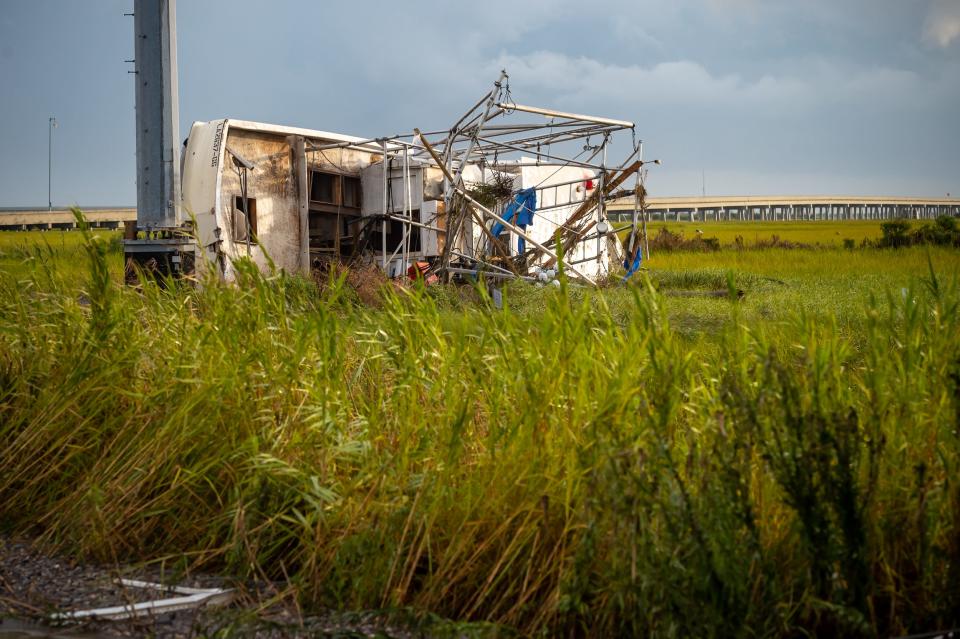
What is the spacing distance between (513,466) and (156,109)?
9.33 m

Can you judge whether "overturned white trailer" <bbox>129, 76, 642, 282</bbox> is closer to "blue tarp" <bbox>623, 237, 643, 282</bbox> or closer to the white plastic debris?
"blue tarp" <bbox>623, 237, 643, 282</bbox>

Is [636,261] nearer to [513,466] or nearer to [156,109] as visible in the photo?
[156,109]

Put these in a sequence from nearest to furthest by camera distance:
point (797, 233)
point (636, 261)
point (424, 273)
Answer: point (424, 273) < point (636, 261) < point (797, 233)

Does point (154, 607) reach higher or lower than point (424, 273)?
lower

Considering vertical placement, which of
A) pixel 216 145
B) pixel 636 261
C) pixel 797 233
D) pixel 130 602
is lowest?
pixel 130 602

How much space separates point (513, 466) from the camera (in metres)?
3.82

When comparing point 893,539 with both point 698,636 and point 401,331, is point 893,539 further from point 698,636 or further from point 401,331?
point 401,331

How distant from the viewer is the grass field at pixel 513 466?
10.7 feet

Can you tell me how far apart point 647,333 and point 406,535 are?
50.6 inches

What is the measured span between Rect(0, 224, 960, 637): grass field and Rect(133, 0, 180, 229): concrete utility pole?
6342 millimetres

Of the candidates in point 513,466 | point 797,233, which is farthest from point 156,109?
point 797,233

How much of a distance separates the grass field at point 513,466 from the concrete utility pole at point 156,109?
6.34 meters

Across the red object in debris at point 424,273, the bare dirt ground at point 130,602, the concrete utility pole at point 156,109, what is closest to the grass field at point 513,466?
the bare dirt ground at point 130,602

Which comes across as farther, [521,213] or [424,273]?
[521,213]
